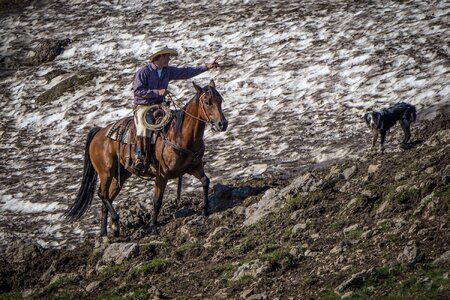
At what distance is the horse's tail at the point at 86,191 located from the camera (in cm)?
1712

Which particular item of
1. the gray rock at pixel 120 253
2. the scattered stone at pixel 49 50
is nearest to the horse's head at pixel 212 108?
the gray rock at pixel 120 253

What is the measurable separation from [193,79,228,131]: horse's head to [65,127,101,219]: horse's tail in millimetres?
3493

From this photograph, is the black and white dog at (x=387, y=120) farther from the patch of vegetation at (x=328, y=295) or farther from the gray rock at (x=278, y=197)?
the patch of vegetation at (x=328, y=295)

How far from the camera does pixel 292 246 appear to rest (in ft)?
42.0

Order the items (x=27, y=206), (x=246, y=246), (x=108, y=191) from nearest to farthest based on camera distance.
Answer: (x=246, y=246) → (x=108, y=191) → (x=27, y=206)

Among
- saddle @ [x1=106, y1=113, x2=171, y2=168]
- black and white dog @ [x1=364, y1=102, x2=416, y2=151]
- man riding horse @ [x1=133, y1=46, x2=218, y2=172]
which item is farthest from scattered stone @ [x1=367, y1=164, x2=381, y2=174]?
saddle @ [x1=106, y1=113, x2=171, y2=168]

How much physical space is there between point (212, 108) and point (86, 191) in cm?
414

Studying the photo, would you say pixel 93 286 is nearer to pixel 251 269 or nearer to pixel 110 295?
pixel 110 295

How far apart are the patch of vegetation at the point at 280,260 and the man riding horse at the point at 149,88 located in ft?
15.2

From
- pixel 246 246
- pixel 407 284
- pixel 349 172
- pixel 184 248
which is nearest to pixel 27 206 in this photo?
pixel 184 248

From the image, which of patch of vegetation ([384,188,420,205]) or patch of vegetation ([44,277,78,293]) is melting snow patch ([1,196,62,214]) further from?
patch of vegetation ([384,188,420,205])

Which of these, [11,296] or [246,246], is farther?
[11,296]

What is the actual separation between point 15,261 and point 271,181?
5659mm

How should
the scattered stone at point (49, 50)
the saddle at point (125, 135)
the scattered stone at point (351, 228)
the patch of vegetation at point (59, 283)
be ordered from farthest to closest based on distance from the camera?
the scattered stone at point (49, 50)
the saddle at point (125, 135)
the patch of vegetation at point (59, 283)
the scattered stone at point (351, 228)
